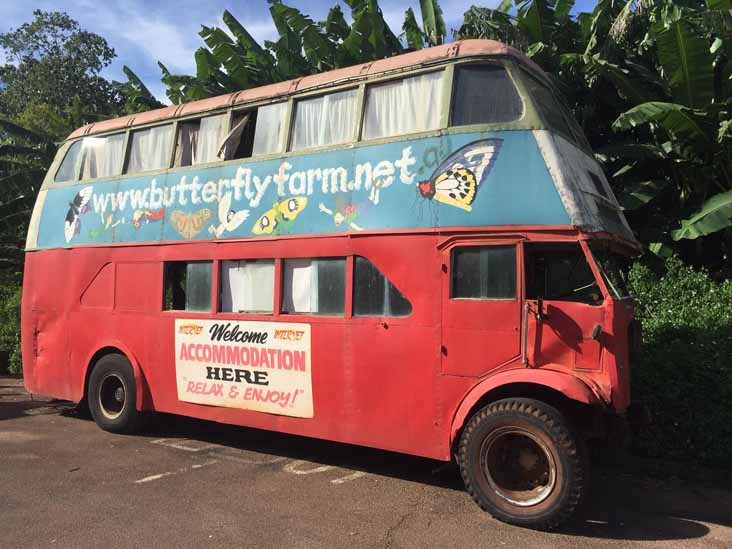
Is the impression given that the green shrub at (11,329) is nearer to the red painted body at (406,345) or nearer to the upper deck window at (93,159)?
the upper deck window at (93,159)

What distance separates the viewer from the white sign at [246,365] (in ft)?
20.5

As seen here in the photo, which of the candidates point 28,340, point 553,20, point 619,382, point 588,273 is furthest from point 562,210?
point 553,20

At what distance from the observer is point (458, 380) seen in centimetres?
530

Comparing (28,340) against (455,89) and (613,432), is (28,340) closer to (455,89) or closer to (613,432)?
(455,89)

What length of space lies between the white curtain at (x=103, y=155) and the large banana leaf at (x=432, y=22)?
818cm

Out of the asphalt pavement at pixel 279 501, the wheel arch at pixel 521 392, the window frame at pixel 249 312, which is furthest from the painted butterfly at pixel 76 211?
the wheel arch at pixel 521 392

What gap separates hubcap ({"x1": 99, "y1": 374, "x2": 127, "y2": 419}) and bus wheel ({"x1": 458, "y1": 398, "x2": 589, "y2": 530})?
198 inches

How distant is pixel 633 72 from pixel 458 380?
29.4ft

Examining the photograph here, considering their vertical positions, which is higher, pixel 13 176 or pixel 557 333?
pixel 13 176

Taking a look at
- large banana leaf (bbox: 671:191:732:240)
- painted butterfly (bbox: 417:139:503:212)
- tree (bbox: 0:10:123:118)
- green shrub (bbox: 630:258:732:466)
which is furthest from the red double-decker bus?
tree (bbox: 0:10:123:118)

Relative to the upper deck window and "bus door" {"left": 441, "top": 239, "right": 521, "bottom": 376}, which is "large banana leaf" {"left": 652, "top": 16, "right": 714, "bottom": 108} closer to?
"bus door" {"left": 441, "top": 239, "right": 521, "bottom": 376}

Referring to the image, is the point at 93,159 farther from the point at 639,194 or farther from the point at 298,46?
the point at 639,194

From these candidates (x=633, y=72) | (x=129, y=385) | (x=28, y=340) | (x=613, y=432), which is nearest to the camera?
(x=613, y=432)

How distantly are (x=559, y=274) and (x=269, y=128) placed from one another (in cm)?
369
